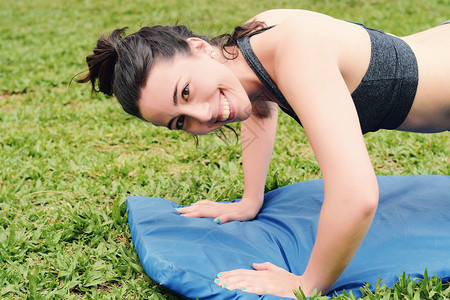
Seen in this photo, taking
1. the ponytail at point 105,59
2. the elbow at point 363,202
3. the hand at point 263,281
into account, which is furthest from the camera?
the ponytail at point 105,59

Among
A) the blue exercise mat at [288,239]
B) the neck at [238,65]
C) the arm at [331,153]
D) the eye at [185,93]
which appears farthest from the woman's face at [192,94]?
the blue exercise mat at [288,239]

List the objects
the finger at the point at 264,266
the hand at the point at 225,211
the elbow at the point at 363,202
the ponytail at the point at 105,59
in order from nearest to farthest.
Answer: the elbow at the point at 363,202 < the finger at the point at 264,266 < the ponytail at the point at 105,59 < the hand at the point at 225,211

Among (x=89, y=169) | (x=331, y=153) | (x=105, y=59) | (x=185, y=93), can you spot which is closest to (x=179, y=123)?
(x=185, y=93)

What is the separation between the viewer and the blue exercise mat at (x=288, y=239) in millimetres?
1798

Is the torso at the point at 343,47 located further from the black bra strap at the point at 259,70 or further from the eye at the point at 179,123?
the eye at the point at 179,123

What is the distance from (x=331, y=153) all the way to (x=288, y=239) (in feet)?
2.42

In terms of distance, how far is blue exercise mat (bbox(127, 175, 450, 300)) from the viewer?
5.90 ft

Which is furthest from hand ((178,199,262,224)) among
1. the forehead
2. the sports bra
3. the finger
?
the forehead

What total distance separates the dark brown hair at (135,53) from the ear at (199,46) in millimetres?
26

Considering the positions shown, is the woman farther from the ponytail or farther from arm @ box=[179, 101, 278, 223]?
arm @ box=[179, 101, 278, 223]

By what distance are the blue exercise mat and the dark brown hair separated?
1.84 feet

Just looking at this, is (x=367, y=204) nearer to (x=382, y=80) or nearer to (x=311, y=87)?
(x=311, y=87)

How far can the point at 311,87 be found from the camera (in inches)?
62.0

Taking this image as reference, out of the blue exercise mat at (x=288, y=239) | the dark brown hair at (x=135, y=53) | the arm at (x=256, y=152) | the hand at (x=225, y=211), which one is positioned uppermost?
the dark brown hair at (x=135, y=53)
